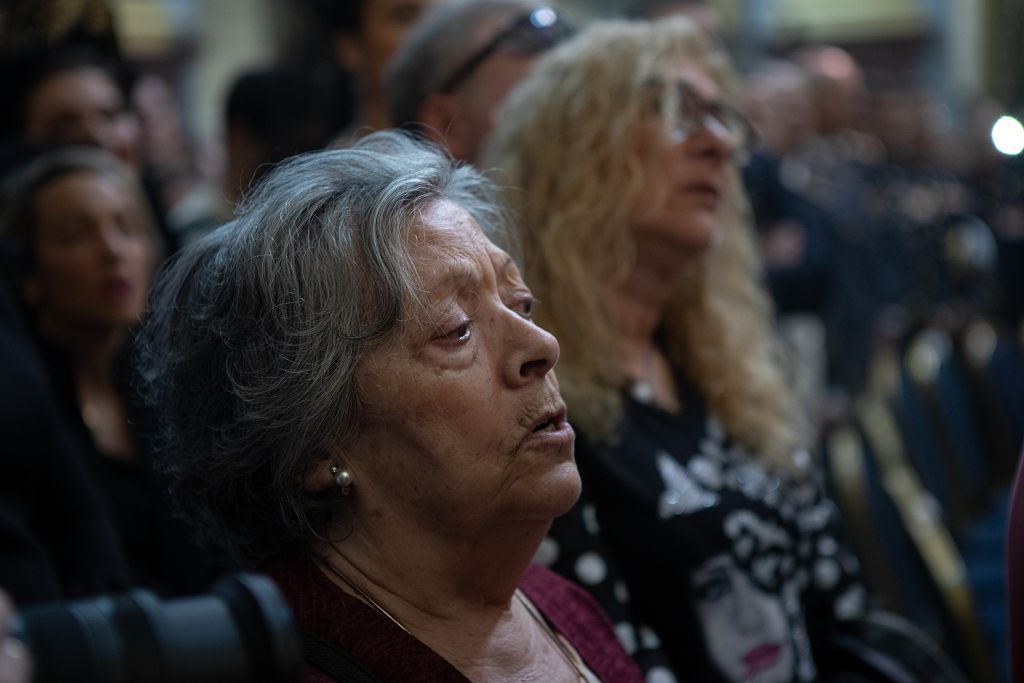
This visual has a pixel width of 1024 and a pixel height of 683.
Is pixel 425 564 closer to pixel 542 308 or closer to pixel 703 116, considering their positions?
pixel 542 308

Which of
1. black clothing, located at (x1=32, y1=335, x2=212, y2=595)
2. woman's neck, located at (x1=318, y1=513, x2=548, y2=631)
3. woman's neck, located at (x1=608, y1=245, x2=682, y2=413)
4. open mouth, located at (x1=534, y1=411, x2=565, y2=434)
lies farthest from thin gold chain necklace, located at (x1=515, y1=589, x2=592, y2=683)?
black clothing, located at (x1=32, y1=335, x2=212, y2=595)

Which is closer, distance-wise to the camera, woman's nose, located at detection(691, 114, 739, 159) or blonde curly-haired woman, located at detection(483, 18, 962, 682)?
blonde curly-haired woman, located at detection(483, 18, 962, 682)

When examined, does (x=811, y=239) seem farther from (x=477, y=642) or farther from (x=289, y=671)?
(x=289, y=671)

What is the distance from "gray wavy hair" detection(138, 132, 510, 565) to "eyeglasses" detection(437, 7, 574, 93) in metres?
0.78

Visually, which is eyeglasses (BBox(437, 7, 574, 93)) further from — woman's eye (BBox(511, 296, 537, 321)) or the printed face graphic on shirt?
the printed face graphic on shirt

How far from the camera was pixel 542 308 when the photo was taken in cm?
196

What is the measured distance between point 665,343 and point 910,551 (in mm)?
830

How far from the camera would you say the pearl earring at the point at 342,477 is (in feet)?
4.34

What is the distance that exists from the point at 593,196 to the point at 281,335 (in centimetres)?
80

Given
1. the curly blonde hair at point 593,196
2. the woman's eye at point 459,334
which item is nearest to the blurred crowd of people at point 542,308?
the curly blonde hair at point 593,196

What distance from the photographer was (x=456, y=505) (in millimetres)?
1320

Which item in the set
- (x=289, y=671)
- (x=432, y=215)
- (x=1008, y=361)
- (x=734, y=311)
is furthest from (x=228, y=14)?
(x=289, y=671)

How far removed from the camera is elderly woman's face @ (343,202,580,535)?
1312 millimetres

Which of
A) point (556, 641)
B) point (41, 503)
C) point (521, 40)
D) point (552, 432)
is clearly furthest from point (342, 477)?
point (521, 40)
